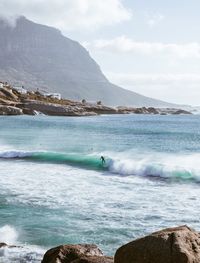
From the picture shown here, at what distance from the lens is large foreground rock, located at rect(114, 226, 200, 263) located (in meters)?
8.09

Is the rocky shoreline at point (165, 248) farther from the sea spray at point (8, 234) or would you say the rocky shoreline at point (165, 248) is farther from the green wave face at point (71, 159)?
the green wave face at point (71, 159)

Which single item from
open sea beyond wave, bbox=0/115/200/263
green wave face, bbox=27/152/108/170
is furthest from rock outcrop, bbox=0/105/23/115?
open sea beyond wave, bbox=0/115/200/263

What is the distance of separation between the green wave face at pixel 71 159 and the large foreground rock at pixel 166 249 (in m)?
28.9

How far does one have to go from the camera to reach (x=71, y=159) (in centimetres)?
4309

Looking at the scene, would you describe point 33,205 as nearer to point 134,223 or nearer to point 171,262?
point 134,223

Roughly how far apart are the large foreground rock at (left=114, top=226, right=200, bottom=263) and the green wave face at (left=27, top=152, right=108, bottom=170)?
94.9 ft

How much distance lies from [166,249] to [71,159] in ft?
115

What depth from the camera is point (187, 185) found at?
95.5 feet

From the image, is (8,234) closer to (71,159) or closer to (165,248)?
(165,248)

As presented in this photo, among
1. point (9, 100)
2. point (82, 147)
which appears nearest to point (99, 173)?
point (82, 147)

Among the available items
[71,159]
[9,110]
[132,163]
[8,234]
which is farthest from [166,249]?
[9,110]

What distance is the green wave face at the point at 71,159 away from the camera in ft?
128

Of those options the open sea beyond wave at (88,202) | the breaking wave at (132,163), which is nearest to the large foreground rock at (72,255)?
the open sea beyond wave at (88,202)

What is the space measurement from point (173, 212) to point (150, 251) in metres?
12.9
